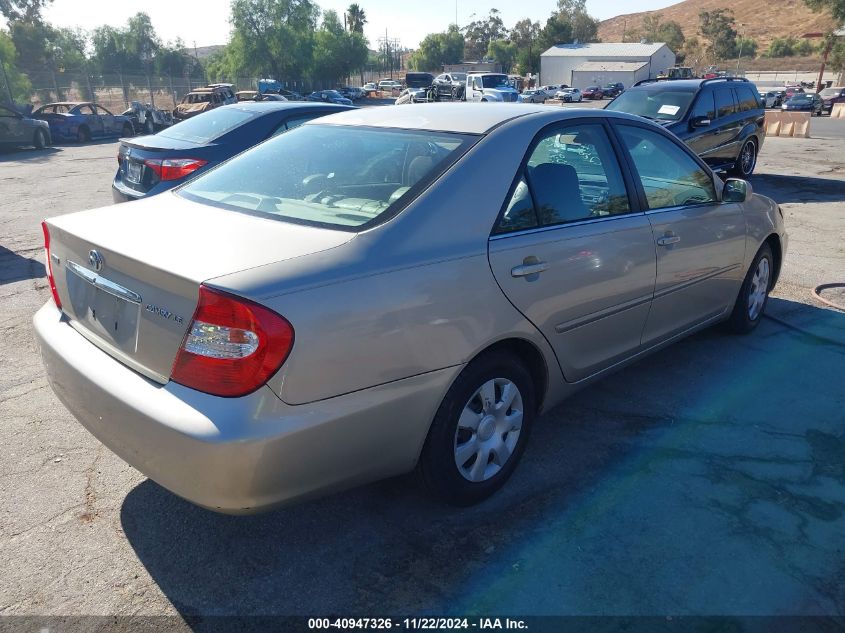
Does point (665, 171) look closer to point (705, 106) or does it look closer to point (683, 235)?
point (683, 235)

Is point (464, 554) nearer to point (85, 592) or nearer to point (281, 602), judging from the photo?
point (281, 602)

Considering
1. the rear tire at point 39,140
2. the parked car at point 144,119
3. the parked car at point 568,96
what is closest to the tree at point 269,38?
the parked car at point 568,96

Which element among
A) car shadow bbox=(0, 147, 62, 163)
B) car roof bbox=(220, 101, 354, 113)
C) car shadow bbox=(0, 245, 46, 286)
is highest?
car roof bbox=(220, 101, 354, 113)

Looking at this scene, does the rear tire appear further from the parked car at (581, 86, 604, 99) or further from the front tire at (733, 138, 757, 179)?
the parked car at (581, 86, 604, 99)

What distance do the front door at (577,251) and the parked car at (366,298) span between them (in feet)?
0.04

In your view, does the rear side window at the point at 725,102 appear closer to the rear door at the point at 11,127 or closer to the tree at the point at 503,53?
the rear door at the point at 11,127

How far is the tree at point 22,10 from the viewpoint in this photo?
6166 cm

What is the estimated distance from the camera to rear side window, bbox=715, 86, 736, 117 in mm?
11523

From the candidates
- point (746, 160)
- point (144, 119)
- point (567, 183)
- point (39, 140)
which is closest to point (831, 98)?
point (746, 160)

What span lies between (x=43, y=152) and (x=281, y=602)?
2242 cm

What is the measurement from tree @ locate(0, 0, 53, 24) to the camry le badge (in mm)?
72997

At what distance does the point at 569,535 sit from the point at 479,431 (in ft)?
1.90

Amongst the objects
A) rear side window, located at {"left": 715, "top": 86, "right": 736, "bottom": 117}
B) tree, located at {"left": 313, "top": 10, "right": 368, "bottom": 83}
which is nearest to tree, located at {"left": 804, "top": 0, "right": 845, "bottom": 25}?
rear side window, located at {"left": 715, "top": 86, "right": 736, "bottom": 117}

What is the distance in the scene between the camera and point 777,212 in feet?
17.0
